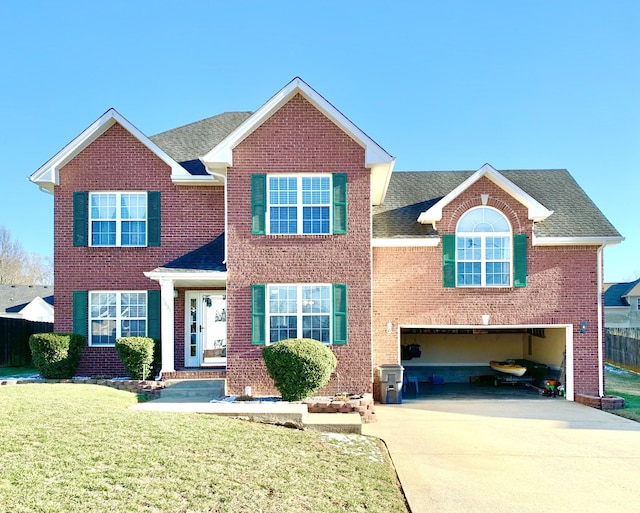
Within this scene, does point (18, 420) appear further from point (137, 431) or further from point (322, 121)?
point (322, 121)

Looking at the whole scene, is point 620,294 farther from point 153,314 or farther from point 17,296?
point 17,296

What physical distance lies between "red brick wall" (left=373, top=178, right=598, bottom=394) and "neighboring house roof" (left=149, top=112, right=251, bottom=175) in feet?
21.5

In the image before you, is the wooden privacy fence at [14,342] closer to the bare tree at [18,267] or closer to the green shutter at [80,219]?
the green shutter at [80,219]

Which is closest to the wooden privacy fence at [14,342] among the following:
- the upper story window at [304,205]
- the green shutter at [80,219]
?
the green shutter at [80,219]

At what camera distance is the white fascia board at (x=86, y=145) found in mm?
14914

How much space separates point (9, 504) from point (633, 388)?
19444mm

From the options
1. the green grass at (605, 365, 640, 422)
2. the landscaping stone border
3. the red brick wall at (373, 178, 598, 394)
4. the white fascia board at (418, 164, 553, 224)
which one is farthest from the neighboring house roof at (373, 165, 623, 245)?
the landscaping stone border

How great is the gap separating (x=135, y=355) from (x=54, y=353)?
7.64ft

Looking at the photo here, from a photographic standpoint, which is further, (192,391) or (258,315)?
(192,391)

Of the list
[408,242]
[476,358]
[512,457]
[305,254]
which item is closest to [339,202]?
[305,254]

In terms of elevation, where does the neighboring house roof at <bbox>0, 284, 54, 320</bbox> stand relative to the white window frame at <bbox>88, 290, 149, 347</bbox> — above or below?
below

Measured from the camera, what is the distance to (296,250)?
44.0ft

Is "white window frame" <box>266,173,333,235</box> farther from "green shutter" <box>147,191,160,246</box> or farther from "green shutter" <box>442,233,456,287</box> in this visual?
"green shutter" <box>147,191,160,246</box>

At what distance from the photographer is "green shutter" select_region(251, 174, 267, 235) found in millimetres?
13305
